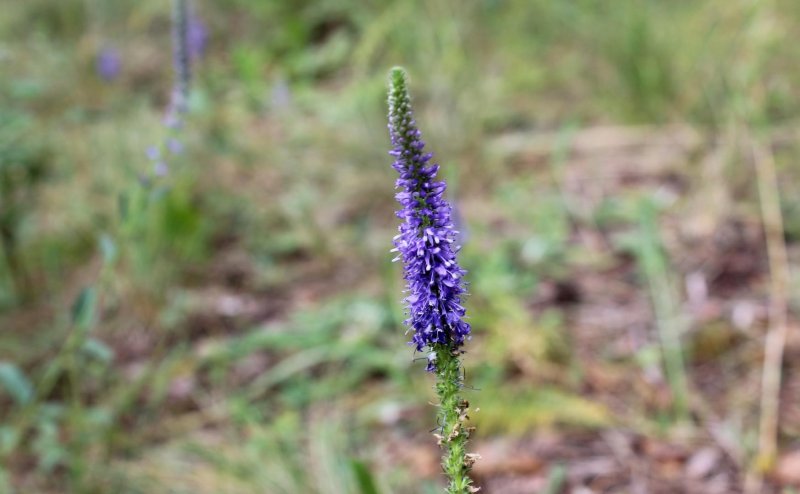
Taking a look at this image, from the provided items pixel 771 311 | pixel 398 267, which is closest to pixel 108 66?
pixel 398 267

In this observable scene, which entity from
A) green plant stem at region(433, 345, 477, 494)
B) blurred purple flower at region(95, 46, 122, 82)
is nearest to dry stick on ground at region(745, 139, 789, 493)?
green plant stem at region(433, 345, 477, 494)

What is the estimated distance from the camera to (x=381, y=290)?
12.6 ft

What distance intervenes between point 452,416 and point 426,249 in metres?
0.21

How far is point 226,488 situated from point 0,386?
1.59 metres

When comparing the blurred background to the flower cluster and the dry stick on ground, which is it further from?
the flower cluster

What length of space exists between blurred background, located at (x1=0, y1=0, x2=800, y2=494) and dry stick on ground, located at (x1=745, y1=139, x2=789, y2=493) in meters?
0.02

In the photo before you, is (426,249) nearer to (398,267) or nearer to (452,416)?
(452,416)

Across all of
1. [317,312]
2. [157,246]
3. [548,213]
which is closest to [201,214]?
[157,246]

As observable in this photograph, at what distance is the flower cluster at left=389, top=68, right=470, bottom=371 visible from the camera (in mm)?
1046

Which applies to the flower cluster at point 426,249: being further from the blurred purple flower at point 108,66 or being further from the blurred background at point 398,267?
the blurred purple flower at point 108,66

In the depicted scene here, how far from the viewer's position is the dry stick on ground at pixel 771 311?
99.6 inches

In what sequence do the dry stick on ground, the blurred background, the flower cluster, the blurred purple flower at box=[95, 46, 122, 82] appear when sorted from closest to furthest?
the flower cluster
the dry stick on ground
the blurred background
the blurred purple flower at box=[95, 46, 122, 82]

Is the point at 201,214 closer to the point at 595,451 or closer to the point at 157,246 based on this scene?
the point at 157,246

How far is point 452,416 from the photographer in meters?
1.05
